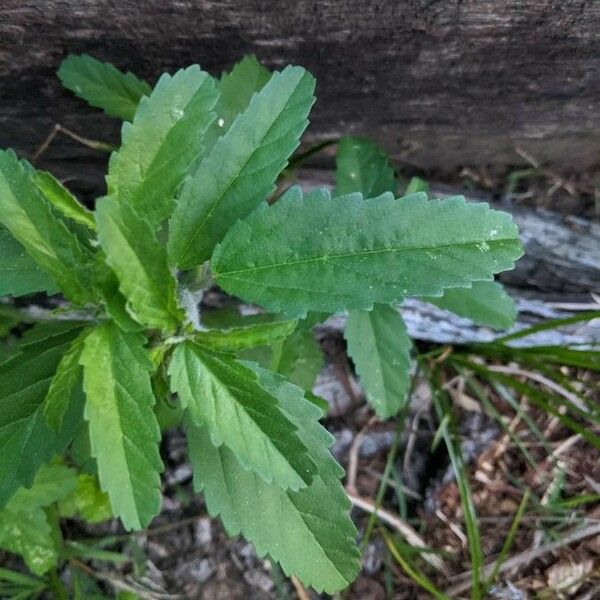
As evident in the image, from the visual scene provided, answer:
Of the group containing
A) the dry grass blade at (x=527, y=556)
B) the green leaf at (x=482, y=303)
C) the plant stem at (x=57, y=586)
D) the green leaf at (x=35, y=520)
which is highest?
the green leaf at (x=482, y=303)

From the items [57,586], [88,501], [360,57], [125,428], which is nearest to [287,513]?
[125,428]

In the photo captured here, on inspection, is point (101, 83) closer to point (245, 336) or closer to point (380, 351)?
point (245, 336)

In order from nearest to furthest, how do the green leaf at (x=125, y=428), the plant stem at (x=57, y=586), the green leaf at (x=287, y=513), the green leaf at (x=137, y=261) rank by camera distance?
the green leaf at (x=137, y=261), the green leaf at (x=125, y=428), the green leaf at (x=287, y=513), the plant stem at (x=57, y=586)

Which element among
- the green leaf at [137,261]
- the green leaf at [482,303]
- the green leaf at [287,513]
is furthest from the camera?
Result: the green leaf at [482,303]

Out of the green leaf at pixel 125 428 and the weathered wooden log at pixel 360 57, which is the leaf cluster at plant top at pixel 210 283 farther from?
the weathered wooden log at pixel 360 57

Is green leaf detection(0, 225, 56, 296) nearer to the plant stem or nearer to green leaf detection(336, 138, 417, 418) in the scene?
green leaf detection(336, 138, 417, 418)

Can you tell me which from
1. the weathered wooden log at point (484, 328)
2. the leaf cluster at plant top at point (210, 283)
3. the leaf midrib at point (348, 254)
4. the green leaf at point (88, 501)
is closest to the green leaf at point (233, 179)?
the leaf cluster at plant top at point (210, 283)

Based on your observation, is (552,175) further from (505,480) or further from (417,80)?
(505,480)

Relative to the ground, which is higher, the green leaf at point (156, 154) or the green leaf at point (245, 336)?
the green leaf at point (156, 154)
